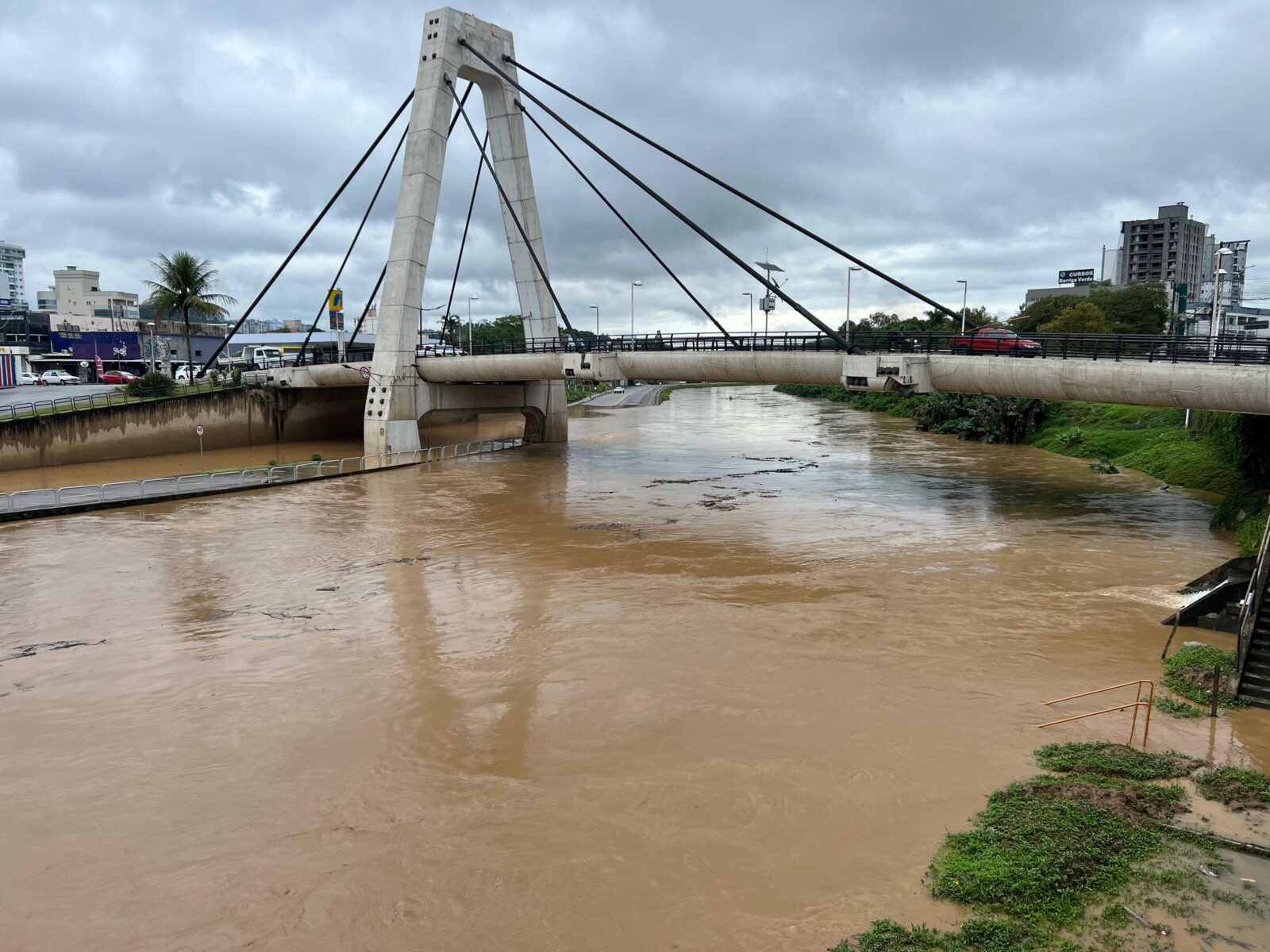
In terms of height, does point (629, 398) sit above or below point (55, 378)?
below

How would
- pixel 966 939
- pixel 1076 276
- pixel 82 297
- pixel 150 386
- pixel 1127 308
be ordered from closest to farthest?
pixel 966 939 < pixel 150 386 < pixel 1127 308 < pixel 82 297 < pixel 1076 276

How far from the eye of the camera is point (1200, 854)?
8297 mm

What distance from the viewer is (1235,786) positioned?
31.5ft

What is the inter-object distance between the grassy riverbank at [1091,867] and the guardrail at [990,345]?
17.9 metres

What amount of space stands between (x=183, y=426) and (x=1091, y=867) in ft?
152

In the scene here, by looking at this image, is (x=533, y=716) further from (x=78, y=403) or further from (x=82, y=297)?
(x=82, y=297)

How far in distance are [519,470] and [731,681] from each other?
28.2 m

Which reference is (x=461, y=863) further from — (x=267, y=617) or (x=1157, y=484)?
(x=1157, y=484)

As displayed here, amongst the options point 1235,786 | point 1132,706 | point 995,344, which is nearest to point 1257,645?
point 1132,706

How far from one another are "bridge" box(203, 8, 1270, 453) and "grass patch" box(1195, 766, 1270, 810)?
55.5 ft

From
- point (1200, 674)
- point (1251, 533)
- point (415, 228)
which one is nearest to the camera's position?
point (1200, 674)

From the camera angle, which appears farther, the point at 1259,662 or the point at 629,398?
the point at 629,398

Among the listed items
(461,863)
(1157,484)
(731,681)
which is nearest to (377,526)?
(731,681)

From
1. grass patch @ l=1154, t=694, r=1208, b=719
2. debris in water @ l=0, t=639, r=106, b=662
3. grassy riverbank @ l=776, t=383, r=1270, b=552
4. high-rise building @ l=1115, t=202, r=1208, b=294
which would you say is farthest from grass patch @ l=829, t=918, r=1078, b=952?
high-rise building @ l=1115, t=202, r=1208, b=294
